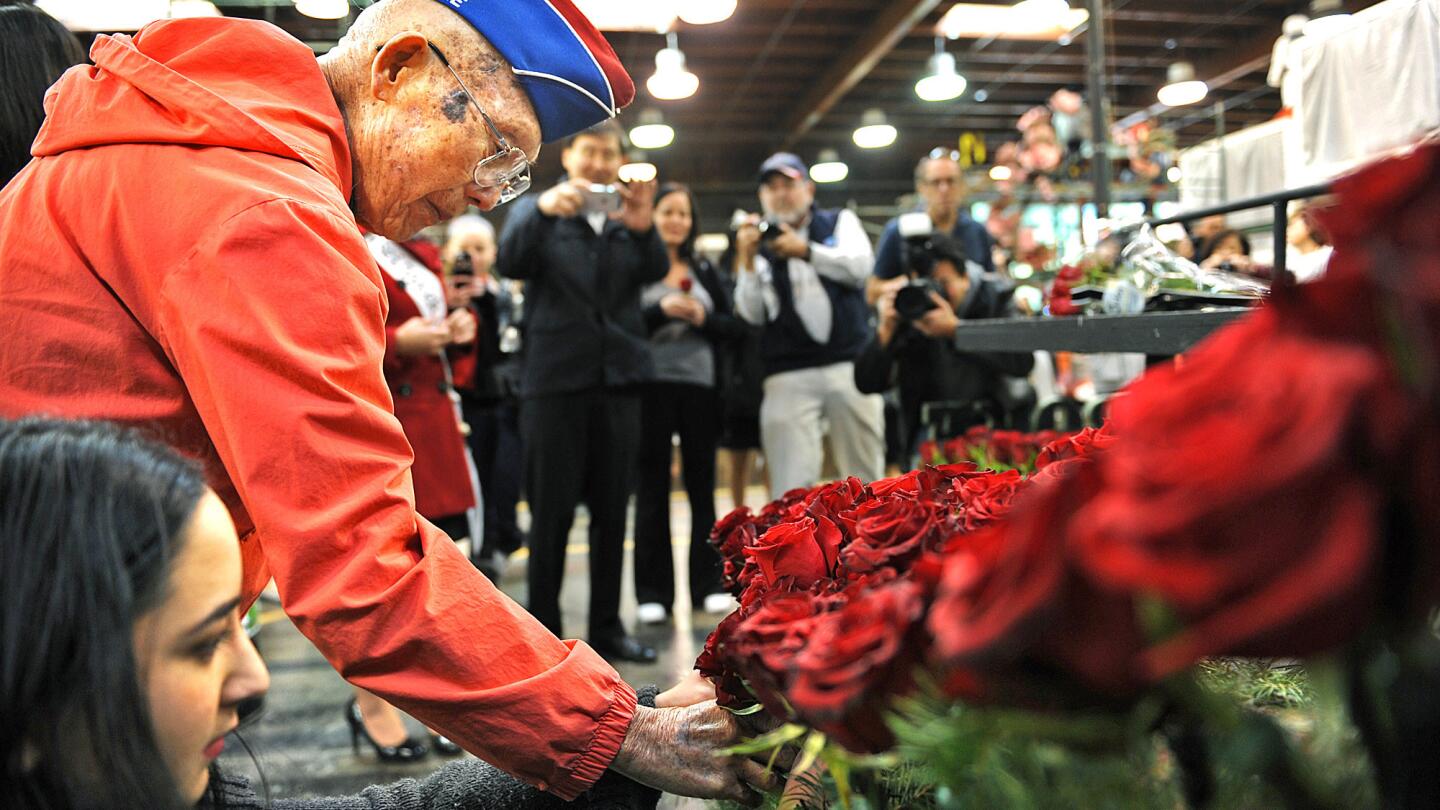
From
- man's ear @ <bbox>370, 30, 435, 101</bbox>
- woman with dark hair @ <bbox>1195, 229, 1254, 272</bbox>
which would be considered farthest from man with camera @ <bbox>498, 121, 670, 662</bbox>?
woman with dark hair @ <bbox>1195, 229, 1254, 272</bbox>

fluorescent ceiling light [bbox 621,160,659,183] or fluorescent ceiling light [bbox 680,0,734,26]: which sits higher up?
fluorescent ceiling light [bbox 680,0,734,26]

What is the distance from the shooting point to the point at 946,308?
3.45 metres

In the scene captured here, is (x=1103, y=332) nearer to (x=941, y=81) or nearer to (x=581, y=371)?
(x=581, y=371)

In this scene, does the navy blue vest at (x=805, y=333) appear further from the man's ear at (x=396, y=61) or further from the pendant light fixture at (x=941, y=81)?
the pendant light fixture at (x=941, y=81)

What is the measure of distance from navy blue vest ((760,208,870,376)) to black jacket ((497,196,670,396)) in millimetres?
590

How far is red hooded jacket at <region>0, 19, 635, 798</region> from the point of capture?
0.88 m

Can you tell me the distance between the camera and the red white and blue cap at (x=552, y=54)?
127 cm

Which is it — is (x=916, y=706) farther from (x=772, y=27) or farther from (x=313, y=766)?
(x=772, y=27)

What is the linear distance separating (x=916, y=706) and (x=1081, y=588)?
122mm

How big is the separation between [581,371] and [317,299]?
2.69 metres

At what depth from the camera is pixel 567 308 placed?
12.1 ft

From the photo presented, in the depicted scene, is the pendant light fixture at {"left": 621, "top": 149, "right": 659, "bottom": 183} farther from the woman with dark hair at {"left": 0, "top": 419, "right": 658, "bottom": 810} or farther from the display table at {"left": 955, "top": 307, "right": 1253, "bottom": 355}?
the woman with dark hair at {"left": 0, "top": 419, "right": 658, "bottom": 810}

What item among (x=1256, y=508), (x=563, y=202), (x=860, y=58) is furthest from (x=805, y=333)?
(x=860, y=58)

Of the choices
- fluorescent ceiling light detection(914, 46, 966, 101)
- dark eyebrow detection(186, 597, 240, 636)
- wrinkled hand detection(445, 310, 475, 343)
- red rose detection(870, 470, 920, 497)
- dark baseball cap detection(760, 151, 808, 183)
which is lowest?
wrinkled hand detection(445, 310, 475, 343)
